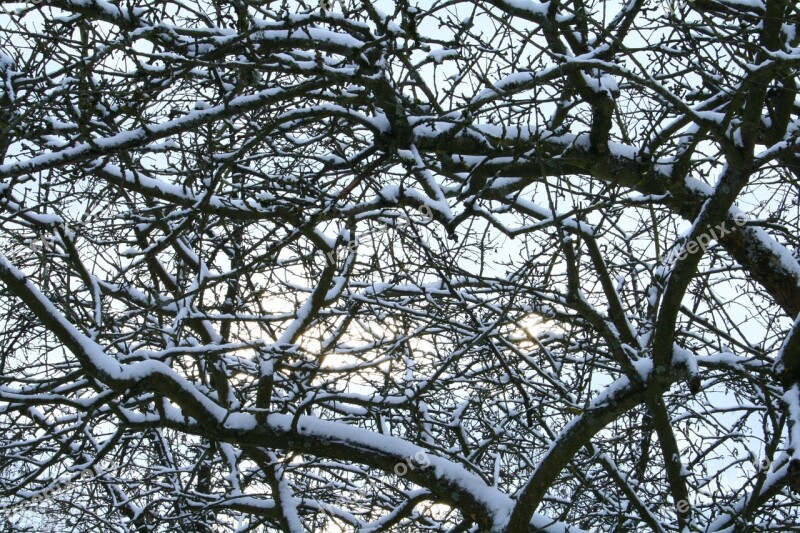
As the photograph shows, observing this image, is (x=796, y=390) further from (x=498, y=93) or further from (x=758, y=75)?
(x=498, y=93)

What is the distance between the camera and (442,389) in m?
6.66

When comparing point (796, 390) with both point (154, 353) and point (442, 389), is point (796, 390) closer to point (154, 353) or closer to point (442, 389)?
point (442, 389)

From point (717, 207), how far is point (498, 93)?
126cm

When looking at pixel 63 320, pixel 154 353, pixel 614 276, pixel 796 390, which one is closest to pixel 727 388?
pixel 614 276

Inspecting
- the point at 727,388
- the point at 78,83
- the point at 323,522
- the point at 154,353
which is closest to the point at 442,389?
the point at 323,522

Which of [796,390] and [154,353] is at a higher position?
[154,353]

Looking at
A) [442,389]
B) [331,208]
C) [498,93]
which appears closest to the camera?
[498,93]

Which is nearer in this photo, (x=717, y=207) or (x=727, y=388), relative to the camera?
(x=717, y=207)

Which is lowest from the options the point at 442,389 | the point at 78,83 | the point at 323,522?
the point at 323,522

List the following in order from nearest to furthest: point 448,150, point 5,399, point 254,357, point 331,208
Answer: point 331,208, point 5,399, point 448,150, point 254,357

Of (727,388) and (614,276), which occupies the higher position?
(614,276)

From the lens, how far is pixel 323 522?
684cm

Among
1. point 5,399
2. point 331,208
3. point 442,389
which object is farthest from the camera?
point 442,389

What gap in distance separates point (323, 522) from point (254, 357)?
193 cm
